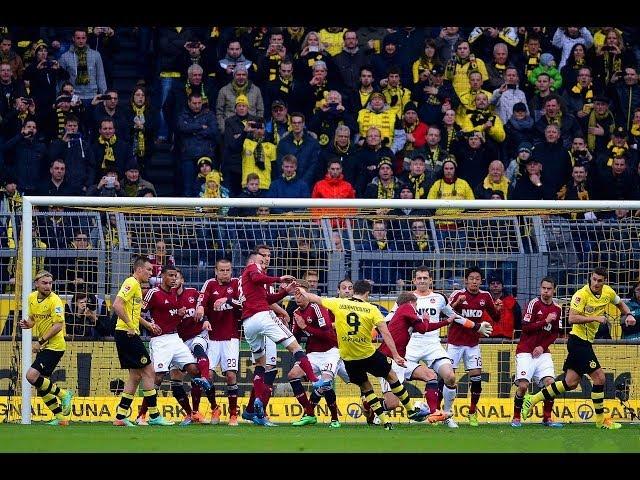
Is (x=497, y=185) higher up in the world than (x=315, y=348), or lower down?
higher up

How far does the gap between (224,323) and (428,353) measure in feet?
7.89

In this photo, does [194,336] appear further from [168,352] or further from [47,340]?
[47,340]

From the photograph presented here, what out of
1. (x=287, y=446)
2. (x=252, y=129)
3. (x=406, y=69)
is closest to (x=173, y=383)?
(x=287, y=446)

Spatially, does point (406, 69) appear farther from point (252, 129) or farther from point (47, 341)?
point (47, 341)

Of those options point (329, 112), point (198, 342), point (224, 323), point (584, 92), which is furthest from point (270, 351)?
point (584, 92)

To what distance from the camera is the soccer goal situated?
1594cm

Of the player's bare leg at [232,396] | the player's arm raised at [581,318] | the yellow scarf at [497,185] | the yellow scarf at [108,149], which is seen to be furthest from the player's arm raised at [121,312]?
the yellow scarf at [497,185]

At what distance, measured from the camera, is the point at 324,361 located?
50.4 ft

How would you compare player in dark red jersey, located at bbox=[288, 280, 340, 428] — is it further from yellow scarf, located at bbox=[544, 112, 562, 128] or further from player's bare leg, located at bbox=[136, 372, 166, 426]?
yellow scarf, located at bbox=[544, 112, 562, 128]

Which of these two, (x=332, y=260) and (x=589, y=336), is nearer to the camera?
(x=589, y=336)

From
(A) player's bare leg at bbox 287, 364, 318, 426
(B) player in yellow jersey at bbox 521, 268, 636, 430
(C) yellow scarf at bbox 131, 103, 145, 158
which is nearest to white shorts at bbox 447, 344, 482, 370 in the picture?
(B) player in yellow jersey at bbox 521, 268, 636, 430

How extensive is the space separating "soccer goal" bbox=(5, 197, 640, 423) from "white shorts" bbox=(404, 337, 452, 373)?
1.09 meters

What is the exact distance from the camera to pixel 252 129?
19422 mm

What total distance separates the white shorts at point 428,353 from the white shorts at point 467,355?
40 cm
